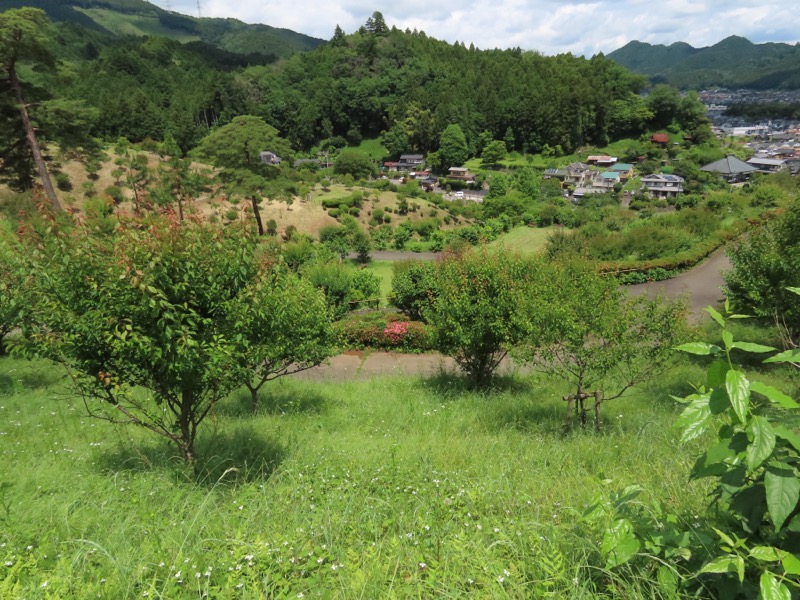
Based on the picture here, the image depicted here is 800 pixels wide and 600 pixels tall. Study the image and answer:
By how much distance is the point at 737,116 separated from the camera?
→ 18462cm

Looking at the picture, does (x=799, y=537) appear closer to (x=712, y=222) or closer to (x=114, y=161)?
(x=712, y=222)

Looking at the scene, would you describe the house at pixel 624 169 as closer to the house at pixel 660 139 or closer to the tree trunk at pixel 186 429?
the house at pixel 660 139

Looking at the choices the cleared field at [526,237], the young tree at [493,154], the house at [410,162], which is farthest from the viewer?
the house at [410,162]

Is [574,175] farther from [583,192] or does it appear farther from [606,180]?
[583,192]

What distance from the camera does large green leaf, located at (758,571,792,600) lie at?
168 cm

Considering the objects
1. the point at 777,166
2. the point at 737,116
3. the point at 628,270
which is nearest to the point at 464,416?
the point at 628,270

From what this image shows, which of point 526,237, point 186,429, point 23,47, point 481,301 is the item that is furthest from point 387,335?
point 526,237

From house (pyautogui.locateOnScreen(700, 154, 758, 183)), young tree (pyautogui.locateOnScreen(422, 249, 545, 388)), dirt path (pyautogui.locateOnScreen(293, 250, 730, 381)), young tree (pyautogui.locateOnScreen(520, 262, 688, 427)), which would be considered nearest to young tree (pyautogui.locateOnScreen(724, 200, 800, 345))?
dirt path (pyautogui.locateOnScreen(293, 250, 730, 381))

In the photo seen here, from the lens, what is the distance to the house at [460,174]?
80.9 m

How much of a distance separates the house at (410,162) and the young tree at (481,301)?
267 ft

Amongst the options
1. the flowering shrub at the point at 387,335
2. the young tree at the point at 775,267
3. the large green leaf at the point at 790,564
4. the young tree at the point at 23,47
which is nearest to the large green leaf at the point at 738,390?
the large green leaf at the point at 790,564

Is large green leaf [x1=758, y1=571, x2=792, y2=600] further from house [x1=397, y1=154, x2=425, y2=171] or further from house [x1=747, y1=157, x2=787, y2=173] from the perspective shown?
house [x1=747, y1=157, x2=787, y2=173]

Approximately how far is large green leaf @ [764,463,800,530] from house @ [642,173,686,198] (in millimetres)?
74698

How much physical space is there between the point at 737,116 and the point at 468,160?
15317 centimetres
